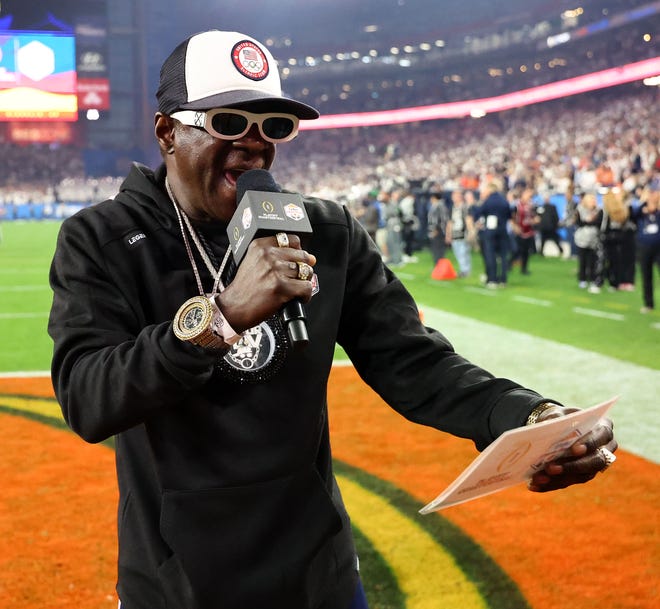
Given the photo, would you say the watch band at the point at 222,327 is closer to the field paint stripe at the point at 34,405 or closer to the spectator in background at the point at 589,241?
the field paint stripe at the point at 34,405

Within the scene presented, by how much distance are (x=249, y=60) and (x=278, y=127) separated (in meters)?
0.15

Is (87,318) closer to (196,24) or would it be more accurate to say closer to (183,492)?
(183,492)

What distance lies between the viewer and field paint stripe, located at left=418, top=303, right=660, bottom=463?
629 centimetres

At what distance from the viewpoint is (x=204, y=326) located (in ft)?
4.51

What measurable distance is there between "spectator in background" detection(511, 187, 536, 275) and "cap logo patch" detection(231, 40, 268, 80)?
A: 1626 cm

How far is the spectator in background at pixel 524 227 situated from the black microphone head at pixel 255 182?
16.4m

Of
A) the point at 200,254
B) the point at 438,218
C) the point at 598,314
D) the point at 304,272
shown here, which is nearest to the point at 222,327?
the point at 304,272

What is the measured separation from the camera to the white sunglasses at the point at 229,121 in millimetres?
1742

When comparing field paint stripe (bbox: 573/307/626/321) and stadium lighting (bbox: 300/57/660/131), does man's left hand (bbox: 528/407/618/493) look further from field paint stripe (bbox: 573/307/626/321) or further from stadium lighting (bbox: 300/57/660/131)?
stadium lighting (bbox: 300/57/660/131)

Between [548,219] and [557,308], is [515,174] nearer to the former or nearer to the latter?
[548,219]

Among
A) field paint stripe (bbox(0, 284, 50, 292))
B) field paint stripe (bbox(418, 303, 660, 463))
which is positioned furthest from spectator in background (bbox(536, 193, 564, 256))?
field paint stripe (bbox(0, 284, 50, 292))

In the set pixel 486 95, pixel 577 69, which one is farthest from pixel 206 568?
pixel 486 95

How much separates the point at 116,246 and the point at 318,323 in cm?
45

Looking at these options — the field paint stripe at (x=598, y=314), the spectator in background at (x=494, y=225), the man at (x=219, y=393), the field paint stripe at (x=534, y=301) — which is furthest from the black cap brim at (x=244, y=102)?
the spectator in background at (x=494, y=225)
